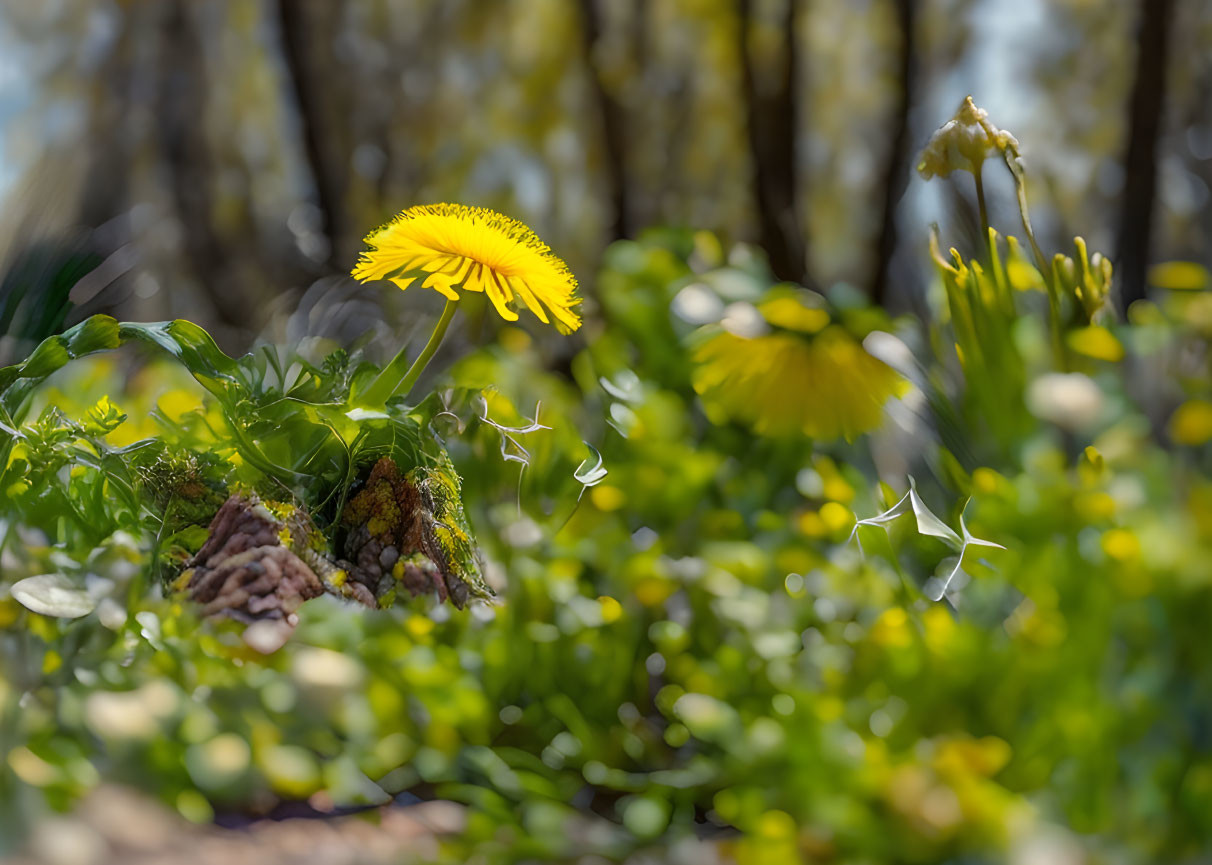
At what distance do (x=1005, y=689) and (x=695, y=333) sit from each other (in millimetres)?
507

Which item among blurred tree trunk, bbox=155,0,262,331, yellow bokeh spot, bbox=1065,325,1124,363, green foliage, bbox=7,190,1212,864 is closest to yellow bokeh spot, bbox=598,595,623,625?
green foliage, bbox=7,190,1212,864

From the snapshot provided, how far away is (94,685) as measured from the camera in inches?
22.7

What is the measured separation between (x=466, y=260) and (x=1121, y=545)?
1.63 feet

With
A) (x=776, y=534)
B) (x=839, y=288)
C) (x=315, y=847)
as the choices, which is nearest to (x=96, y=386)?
(x=315, y=847)

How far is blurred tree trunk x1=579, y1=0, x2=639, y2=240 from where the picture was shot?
2.63 m

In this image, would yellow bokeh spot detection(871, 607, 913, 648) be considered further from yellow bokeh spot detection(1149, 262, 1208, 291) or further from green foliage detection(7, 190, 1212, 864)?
yellow bokeh spot detection(1149, 262, 1208, 291)

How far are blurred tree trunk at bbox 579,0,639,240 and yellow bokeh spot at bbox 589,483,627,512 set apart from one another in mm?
1836

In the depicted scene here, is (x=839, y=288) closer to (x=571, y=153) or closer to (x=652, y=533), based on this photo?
(x=652, y=533)

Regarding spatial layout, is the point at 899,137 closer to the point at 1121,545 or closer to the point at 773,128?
the point at 773,128

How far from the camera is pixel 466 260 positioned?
2.08 feet

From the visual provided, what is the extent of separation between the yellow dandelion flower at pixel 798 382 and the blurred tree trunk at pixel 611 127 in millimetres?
1735

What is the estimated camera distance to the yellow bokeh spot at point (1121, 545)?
67 centimetres

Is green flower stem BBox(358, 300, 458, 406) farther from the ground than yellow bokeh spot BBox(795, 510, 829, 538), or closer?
farther from the ground

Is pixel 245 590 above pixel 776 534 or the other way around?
above
